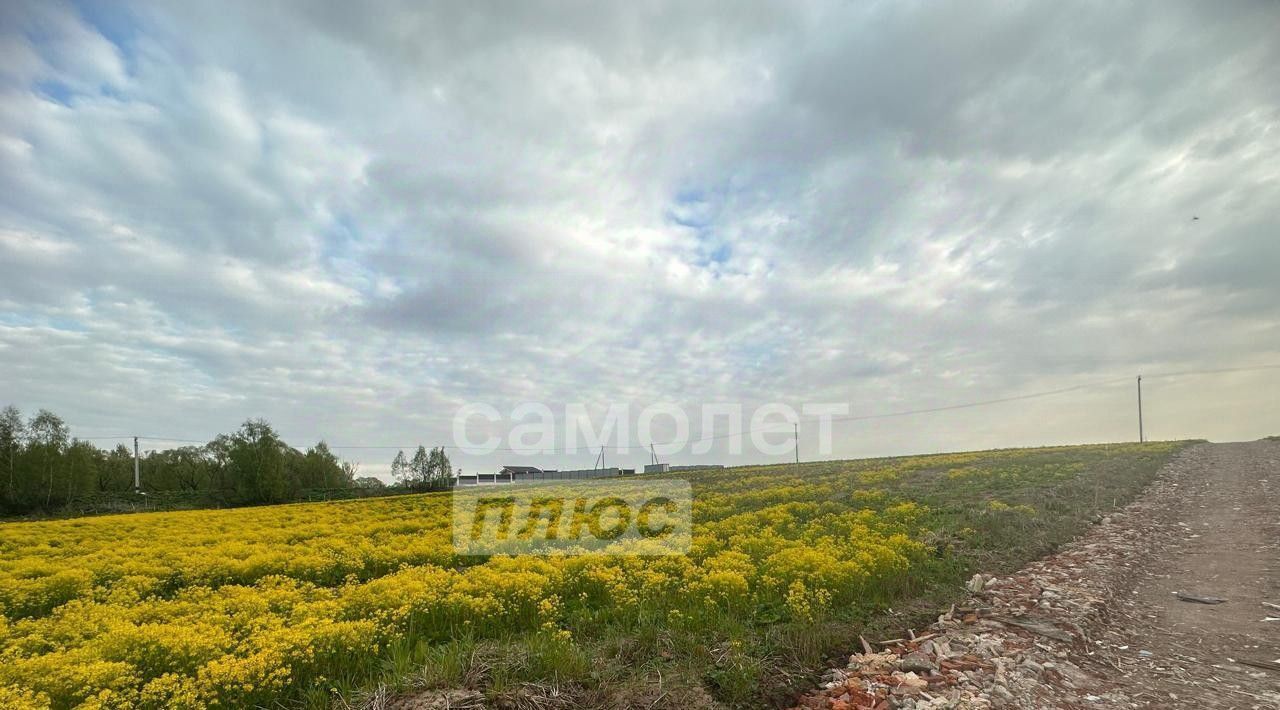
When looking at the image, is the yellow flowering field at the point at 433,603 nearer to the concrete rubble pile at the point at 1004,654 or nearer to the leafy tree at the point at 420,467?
the concrete rubble pile at the point at 1004,654

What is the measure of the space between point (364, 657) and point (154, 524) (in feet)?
87.8

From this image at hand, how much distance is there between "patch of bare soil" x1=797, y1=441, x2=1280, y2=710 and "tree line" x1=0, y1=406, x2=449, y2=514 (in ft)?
206

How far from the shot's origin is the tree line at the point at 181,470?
49062 millimetres

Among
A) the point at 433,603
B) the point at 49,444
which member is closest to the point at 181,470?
the point at 49,444

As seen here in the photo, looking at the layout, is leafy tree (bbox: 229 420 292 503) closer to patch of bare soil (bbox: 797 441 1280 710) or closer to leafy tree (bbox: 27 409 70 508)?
leafy tree (bbox: 27 409 70 508)

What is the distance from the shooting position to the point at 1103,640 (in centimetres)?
737

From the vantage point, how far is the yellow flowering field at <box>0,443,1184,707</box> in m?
5.75

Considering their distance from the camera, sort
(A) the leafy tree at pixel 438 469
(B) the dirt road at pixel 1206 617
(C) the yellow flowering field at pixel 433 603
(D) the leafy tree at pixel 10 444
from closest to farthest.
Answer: (C) the yellow flowering field at pixel 433 603 → (B) the dirt road at pixel 1206 617 → (D) the leafy tree at pixel 10 444 → (A) the leafy tree at pixel 438 469

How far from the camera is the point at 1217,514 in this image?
15922 mm

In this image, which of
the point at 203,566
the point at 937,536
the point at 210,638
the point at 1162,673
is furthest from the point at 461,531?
the point at 1162,673

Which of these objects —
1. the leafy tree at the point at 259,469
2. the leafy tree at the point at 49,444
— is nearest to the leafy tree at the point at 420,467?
the leafy tree at the point at 259,469

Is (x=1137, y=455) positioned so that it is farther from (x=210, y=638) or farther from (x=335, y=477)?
(x=335, y=477)

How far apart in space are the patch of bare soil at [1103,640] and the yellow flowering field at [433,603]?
A: 824mm

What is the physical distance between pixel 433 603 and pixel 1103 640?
866 cm
